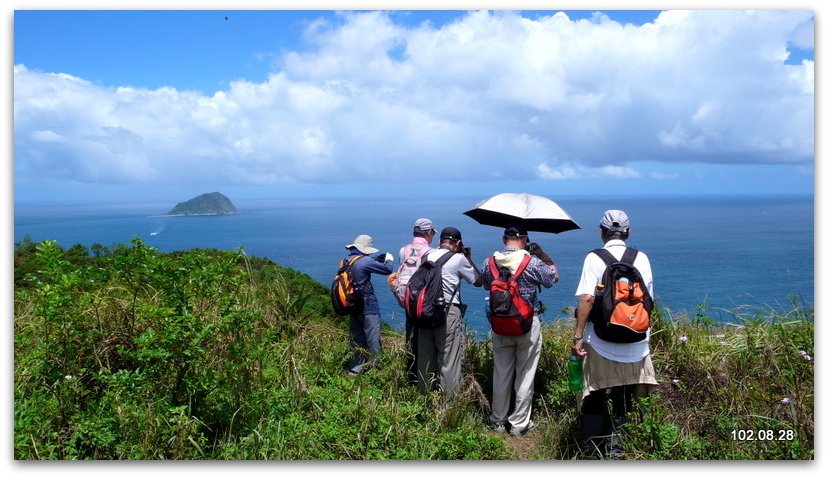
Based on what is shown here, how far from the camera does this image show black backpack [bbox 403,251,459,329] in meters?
4.86

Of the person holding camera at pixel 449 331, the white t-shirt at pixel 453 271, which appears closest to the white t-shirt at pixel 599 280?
the person holding camera at pixel 449 331

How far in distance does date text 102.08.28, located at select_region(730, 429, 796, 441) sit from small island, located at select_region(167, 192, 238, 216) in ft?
27.3

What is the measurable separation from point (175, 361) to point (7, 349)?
56.3 inches

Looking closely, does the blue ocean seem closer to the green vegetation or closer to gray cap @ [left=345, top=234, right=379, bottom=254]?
the green vegetation

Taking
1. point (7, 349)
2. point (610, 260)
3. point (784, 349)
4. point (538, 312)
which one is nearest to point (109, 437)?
point (7, 349)

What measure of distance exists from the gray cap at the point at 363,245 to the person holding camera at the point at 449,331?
3.78 ft

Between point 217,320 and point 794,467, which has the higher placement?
point 217,320

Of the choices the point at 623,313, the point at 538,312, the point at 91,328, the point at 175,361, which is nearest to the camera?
the point at 623,313

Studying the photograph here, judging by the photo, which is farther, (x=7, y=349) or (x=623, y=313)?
(x=7, y=349)

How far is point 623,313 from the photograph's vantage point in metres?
3.85

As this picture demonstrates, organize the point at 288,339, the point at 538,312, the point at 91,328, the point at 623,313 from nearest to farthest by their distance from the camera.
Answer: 1. the point at 623,313
2. the point at 91,328
3. the point at 538,312
4. the point at 288,339

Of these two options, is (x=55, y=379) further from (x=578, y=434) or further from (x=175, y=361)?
(x=578, y=434)

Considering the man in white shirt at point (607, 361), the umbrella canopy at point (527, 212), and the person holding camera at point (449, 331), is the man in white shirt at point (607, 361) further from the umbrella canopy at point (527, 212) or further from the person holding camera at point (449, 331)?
the person holding camera at point (449, 331)

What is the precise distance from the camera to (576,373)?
4184mm
